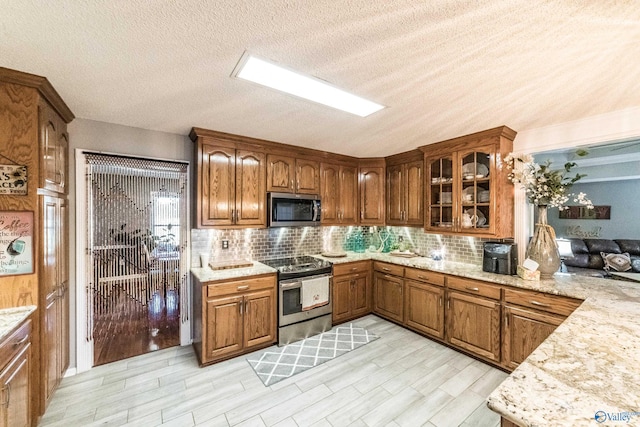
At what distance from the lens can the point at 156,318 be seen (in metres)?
3.59

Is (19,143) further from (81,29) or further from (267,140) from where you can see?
(267,140)

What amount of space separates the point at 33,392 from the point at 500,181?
4.41 metres

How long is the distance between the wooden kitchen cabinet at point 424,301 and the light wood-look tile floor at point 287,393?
34 cm

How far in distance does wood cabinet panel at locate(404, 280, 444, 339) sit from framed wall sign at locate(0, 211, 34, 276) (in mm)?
3634

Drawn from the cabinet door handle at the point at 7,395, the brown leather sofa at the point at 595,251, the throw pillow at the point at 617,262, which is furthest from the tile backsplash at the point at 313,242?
the throw pillow at the point at 617,262

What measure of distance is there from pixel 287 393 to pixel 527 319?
7.48ft

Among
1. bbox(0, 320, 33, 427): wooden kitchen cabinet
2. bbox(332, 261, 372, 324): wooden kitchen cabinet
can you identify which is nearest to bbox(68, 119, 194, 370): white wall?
bbox(0, 320, 33, 427): wooden kitchen cabinet

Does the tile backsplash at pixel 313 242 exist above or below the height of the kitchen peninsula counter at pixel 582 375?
above

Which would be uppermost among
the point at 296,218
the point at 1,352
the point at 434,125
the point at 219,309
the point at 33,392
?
the point at 434,125

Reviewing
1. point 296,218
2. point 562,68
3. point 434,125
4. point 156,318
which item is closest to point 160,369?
point 156,318

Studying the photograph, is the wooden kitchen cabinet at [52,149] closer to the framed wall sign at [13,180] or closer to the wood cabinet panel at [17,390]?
the framed wall sign at [13,180]

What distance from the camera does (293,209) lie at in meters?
3.51

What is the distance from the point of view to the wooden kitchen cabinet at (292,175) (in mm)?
3396

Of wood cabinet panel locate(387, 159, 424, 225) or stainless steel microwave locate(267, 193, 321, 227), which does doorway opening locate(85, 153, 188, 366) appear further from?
wood cabinet panel locate(387, 159, 424, 225)
